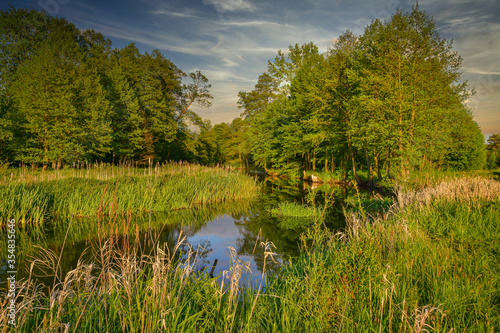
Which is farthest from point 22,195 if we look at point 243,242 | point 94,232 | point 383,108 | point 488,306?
point 383,108

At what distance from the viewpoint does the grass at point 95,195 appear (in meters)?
9.78

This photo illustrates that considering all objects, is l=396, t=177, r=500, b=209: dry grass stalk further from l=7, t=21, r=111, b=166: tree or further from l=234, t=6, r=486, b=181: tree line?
l=7, t=21, r=111, b=166: tree

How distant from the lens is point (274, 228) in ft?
36.9

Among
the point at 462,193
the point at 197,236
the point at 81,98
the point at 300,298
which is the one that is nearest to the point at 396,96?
the point at 462,193

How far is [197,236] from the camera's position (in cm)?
992

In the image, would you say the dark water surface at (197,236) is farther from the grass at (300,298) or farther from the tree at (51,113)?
the tree at (51,113)

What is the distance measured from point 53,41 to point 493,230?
119 ft

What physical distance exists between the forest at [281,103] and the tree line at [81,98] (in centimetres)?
14

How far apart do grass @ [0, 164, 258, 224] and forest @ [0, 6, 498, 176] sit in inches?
418

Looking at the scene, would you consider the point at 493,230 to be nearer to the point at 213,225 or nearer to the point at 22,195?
the point at 213,225

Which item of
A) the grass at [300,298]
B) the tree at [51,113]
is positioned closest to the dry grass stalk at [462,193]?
the grass at [300,298]

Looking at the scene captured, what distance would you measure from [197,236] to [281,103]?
1235 inches

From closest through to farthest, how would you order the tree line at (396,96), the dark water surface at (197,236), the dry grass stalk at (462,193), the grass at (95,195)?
the dark water surface at (197,236)
the dry grass stalk at (462,193)
the grass at (95,195)
the tree line at (396,96)

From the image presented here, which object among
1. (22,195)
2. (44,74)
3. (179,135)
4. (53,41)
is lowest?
(22,195)
